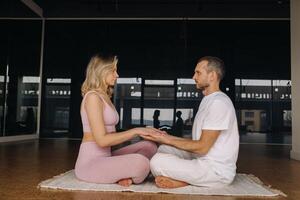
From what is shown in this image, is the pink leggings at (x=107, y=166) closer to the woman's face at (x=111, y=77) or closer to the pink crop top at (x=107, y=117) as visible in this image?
the pink crop top at (x=107, y=117)

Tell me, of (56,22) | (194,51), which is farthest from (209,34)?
(56,22)

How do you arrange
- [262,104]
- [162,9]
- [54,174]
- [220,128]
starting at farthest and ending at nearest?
[262,104] < [162,9] < [54,174] < [220,128]

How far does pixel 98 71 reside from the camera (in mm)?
2336

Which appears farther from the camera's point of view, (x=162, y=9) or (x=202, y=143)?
(x=162, y=9)

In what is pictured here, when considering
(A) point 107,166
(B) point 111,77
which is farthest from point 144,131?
(B) point 111,77

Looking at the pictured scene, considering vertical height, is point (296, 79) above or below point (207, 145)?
above

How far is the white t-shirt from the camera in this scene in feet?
6.97

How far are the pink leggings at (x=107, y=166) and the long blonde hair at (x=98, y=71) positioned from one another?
0.39 metres

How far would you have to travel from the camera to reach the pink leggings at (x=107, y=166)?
222 centimetres

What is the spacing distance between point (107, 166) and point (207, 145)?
0.67 m

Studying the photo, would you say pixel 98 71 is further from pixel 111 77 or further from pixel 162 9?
pixel 162 9

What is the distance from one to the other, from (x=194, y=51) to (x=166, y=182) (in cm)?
590

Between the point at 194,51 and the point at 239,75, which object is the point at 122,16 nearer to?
the point at 194,51

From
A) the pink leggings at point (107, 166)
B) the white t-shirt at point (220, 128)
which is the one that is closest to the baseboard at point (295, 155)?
the white t-shirt at point (220, 128)
